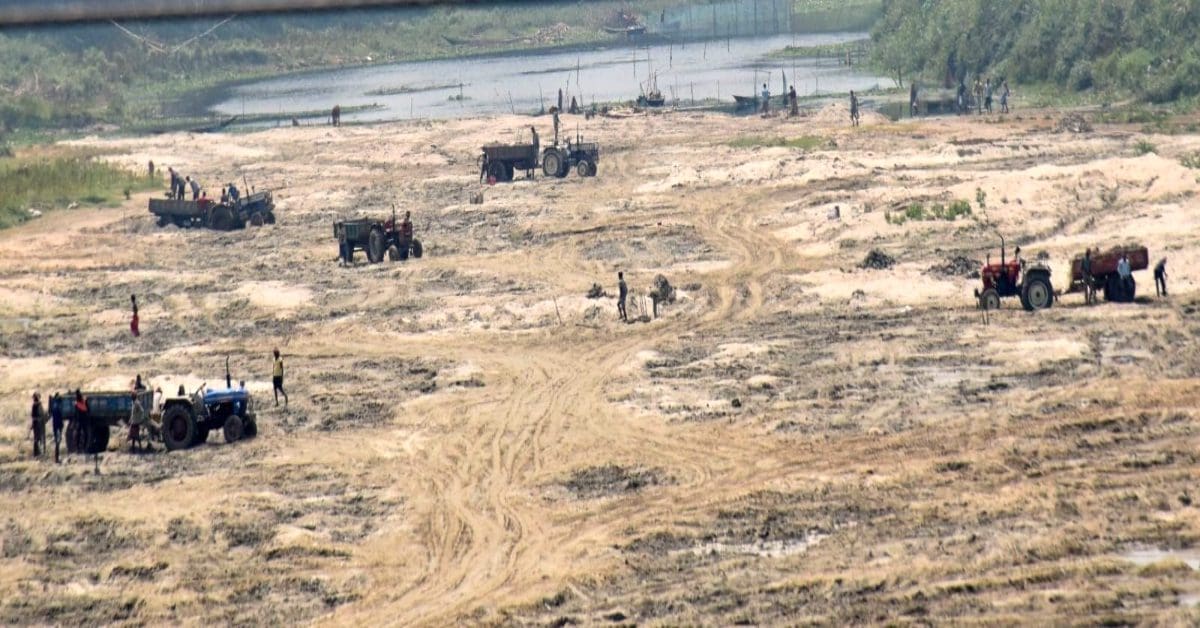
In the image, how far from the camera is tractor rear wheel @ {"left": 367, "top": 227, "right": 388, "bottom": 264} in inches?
1478

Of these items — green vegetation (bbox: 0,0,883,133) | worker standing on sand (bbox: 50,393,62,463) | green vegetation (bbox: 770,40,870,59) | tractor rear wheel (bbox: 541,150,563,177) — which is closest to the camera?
worker standing on sand (bbox: 50,393,62,463)

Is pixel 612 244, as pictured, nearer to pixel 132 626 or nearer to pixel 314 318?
pixel 314 318

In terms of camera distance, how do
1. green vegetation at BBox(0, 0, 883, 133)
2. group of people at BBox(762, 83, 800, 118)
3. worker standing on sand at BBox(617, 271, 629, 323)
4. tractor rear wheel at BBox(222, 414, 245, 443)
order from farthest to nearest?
green vegetation at BBox(0, 0, 883, 133)
group of people at BBox(762, 83, 800, 118)
worker standing on sand at BBox(617, 271, 629, 323)
tractor rear wheel at BBox(222, 414, 245, 443)

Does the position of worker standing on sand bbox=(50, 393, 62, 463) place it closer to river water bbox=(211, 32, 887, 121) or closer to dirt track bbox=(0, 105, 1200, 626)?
dirt track bbox=(0, 105, 1200, 626)

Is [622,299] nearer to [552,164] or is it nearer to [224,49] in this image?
[552,164]

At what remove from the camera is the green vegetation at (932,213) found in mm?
36531

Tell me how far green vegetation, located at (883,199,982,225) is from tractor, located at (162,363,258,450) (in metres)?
17.8

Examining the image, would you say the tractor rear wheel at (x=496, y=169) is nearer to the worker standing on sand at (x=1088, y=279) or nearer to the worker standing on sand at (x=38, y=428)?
the worker standing on sand at (x=1088, y=279)

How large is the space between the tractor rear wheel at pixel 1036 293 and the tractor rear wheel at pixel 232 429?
13.1 meters

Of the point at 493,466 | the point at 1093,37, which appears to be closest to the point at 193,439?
the point at 493,466

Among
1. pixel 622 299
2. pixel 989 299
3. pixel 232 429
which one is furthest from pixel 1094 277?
pixel 232 429

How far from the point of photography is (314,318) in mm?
32406

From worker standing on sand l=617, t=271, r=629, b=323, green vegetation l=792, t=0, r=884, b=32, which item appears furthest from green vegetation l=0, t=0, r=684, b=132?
worker standing on sand l=617, t=271, r=629, b=323

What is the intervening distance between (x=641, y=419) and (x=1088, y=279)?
29.5ft
